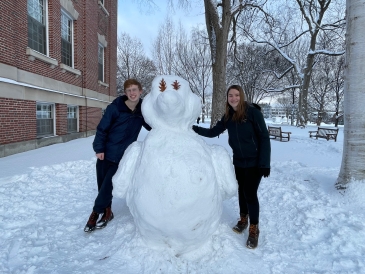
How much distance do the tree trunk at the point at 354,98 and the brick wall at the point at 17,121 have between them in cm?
810

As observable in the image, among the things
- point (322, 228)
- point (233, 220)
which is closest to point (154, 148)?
point (233, 220)

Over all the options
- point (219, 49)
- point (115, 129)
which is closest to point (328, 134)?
point (219, 49)

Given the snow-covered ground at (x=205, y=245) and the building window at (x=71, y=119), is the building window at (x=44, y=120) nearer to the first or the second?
the building window at (x=71, y=119)

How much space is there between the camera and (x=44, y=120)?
9.48m

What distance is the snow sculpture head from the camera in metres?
2.41

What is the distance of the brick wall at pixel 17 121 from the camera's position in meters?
7.16

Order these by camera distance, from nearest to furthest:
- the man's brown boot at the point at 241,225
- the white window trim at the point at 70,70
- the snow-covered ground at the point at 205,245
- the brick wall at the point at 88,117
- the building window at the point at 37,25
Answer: the snow-covered ground at the point at 205,245 < the man's brown boot at the point at 241,225 < the building window at the point at 37,25 < the white window trim at the point at 70,70 < the brick wall at the point at 88,117

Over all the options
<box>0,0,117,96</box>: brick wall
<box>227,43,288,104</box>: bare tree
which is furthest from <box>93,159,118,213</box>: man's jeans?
<box>227,43,288,104</box>: bare tree

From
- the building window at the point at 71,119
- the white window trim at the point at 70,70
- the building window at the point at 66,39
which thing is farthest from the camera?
the building window at the point at 71,119

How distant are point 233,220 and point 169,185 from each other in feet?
5.32

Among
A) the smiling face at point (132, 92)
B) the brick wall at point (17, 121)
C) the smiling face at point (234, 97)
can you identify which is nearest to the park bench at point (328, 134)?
the smiling face at point (234, 97)

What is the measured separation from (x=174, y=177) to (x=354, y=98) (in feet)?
11.1

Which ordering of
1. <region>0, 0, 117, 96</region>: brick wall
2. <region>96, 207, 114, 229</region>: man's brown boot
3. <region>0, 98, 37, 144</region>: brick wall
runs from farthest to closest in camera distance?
<region>0, 0, 117, 96</region>: brick wall
<region>0, 98, 37, 144</region>: brick wall
<region>96, 207, 114, 229</region>: man's brown boot

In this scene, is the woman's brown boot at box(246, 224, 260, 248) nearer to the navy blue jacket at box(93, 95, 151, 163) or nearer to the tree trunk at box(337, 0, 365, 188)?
the navy blue jacket at box(93, 95, 151, 163)
